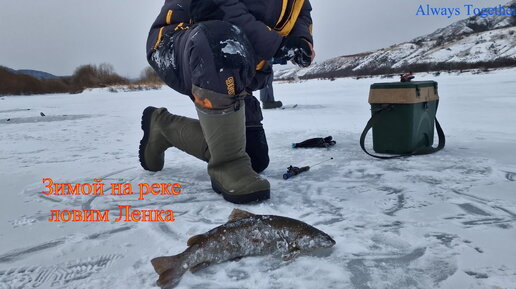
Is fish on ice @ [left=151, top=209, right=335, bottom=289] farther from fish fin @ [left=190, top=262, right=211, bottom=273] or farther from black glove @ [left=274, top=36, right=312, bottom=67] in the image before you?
black glove @ [left=274, top=36, right=312, bottom=67]

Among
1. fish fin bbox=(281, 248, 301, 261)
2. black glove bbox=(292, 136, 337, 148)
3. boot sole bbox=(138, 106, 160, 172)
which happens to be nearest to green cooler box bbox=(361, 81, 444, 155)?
black glove bbox=(292, 136, 337, 148)

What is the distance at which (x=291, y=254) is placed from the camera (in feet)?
3.12

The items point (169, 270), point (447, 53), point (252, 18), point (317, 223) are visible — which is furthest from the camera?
point (447, 53)

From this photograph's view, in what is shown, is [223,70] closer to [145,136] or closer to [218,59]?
[218,59]

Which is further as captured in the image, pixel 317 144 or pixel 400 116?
pixel 317 144

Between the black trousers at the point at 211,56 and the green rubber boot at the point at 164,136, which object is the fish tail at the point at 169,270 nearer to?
the black trousers at the point at 211,56

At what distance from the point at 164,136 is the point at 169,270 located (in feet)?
3.71

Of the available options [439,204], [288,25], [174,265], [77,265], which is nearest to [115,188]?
[77,265]

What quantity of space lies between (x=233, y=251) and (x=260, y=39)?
0.98m

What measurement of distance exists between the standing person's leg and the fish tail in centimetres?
50

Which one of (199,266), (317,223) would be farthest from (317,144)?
(199,266)

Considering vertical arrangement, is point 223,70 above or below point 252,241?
above

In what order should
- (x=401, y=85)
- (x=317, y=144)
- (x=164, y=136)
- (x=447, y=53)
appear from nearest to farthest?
(x=164, y=136), (x=401, y=85), (x=317, y=144), (x=447, y=53)

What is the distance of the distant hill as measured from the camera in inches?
1292
